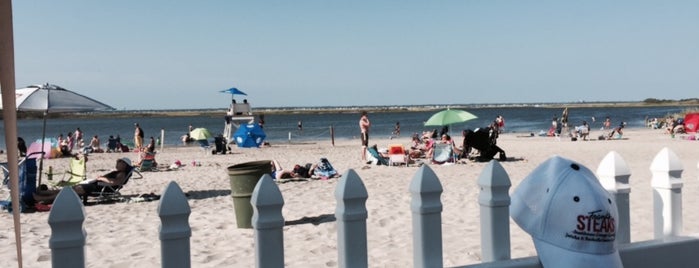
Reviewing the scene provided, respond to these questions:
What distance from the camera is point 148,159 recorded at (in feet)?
52.9

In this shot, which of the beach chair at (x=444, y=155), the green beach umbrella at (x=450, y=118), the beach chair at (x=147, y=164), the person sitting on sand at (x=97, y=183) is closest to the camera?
the person sitting on sand at (x=97, y=183)

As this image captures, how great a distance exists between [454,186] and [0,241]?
21.7ft

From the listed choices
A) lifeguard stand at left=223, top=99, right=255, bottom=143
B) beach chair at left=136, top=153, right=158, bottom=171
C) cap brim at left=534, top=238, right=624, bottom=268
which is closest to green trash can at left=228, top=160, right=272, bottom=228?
cap brim at left=534, top=238, right=624, bottom=268

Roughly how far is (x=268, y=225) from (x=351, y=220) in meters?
0.38

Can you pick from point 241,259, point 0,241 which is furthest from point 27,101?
point 241,259

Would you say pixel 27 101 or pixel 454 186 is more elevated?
pixel 27 101

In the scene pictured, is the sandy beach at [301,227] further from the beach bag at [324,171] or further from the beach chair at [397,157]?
the beach chair at [397,157]

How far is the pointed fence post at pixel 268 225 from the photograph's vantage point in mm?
2340

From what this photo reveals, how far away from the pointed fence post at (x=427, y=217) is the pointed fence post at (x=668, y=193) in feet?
5.01

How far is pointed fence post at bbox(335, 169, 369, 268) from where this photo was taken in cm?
249

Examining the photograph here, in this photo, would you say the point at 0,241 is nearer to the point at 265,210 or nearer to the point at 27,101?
the point at 27,101

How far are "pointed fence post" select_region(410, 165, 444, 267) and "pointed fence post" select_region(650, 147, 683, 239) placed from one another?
1526mm

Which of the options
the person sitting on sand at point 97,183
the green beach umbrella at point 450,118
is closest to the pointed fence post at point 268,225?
the person sitting on sand at point 97,183

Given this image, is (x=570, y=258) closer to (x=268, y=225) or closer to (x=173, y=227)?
(x=268, y=225)
